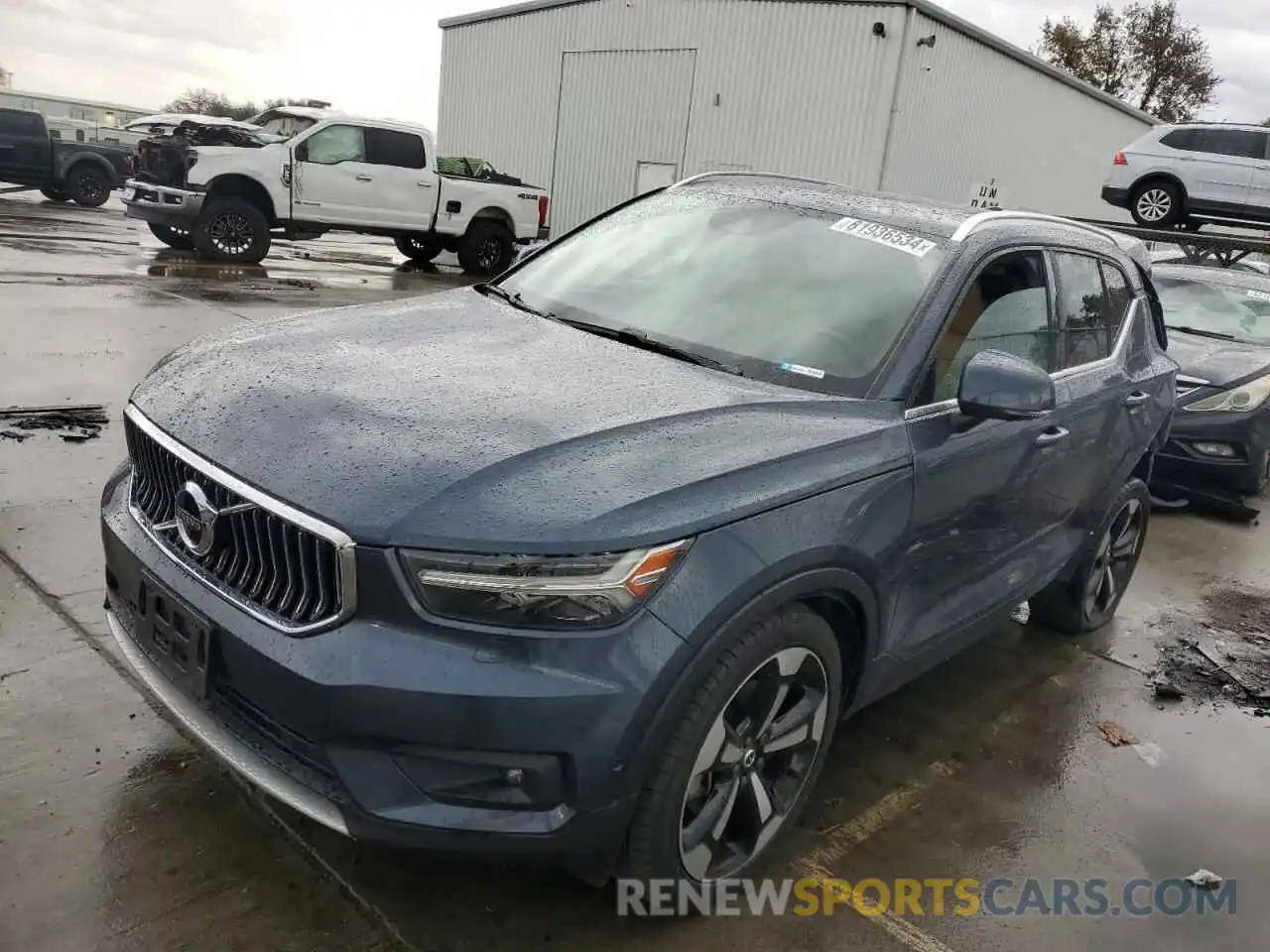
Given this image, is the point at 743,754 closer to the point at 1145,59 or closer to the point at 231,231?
the point at 231,231

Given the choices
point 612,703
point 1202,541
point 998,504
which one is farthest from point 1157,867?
point 1202,541

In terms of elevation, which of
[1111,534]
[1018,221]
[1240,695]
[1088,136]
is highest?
[1088,136]

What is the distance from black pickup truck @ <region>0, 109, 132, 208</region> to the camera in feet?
65.1

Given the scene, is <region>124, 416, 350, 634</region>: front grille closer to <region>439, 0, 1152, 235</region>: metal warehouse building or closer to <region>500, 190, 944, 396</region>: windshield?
<region>500, 190, 944, 396</region>: windshield

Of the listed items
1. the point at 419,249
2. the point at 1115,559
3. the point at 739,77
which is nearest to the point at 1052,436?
the point at 1115,559

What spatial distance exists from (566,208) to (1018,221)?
20584 mm

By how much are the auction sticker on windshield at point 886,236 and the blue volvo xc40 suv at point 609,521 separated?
0.05 feet

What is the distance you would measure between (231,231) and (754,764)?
1379cm

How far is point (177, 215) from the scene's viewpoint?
13.8 m

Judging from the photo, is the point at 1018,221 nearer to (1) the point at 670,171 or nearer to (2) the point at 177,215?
(2) the point at 177,215

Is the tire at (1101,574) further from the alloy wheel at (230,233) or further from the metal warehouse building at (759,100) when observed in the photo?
the alloy wheel at (230,233)

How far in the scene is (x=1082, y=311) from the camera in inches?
156

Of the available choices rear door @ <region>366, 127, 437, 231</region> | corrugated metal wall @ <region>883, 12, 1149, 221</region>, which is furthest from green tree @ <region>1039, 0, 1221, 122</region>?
rear door @ <region>366, 127, 437, 231</region>

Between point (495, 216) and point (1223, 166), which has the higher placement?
point (1223, 166)
